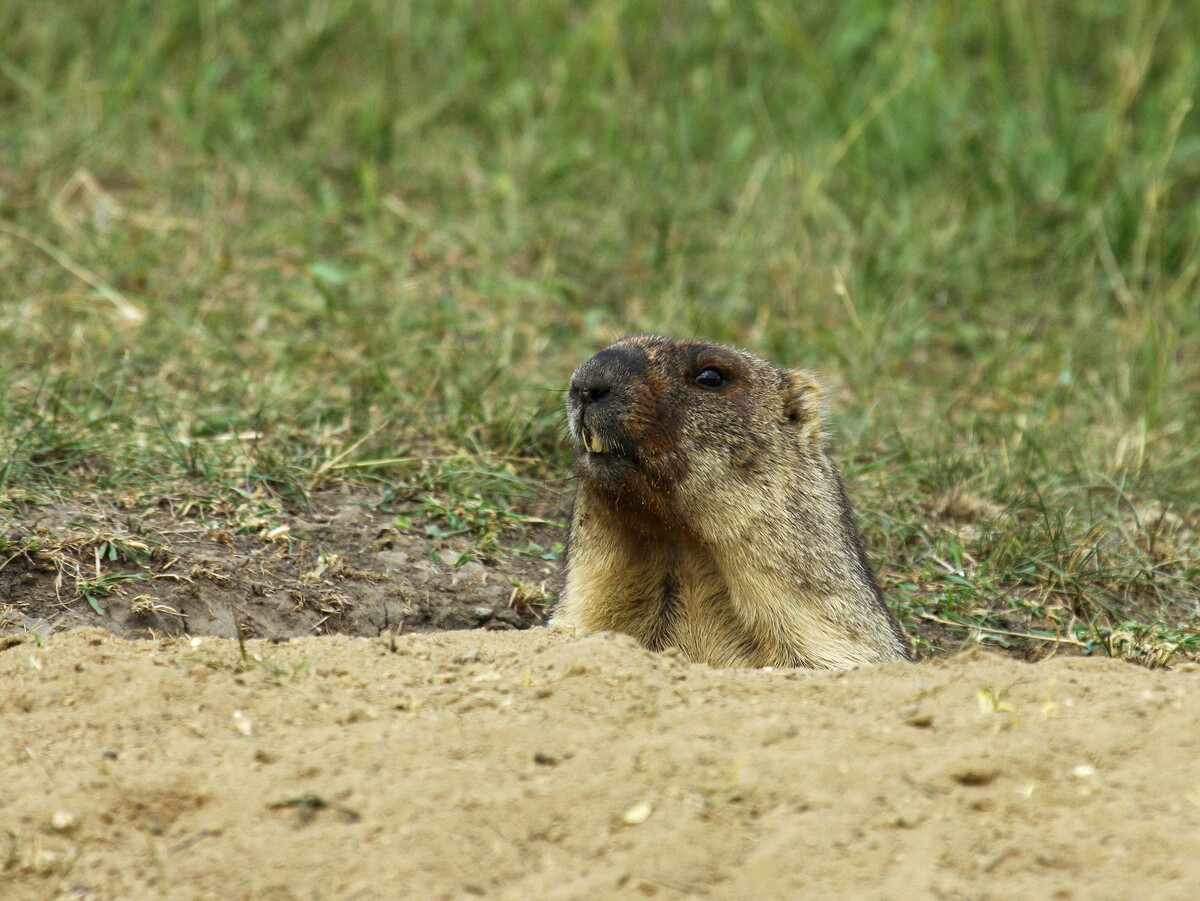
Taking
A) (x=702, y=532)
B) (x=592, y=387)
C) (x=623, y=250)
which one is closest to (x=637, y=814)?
(x=702, y=532)

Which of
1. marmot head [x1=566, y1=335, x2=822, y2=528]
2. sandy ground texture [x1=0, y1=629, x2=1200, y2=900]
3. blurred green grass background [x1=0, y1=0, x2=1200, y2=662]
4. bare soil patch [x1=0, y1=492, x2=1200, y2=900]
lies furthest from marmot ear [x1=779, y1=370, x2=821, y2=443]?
sandy ground texture [x1=0, y1=629, x2=1200, y2=900]

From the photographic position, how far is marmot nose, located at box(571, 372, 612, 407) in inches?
159

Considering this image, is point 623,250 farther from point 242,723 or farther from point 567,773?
point 567,773

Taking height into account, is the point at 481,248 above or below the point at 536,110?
below

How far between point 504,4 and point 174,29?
7.26 feet

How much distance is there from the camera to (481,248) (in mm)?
7395

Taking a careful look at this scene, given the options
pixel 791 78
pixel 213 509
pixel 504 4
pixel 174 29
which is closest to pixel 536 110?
pixel 504 4

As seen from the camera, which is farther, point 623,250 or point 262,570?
point 623,250

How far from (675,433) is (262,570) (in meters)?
1.48

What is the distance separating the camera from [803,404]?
4.59 m

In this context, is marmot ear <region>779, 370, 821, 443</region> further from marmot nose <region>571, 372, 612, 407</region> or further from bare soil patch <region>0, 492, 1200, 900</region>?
bare soil patch <region>0, 492, 1200, 900</region>

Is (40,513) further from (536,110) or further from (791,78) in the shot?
(791,78)

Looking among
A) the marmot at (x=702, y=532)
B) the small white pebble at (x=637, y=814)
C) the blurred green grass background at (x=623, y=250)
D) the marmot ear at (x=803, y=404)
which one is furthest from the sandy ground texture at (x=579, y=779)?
the blurred green grass background at (x=623, y=250)

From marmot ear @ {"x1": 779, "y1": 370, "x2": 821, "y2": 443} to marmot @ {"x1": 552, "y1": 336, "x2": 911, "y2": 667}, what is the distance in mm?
198
